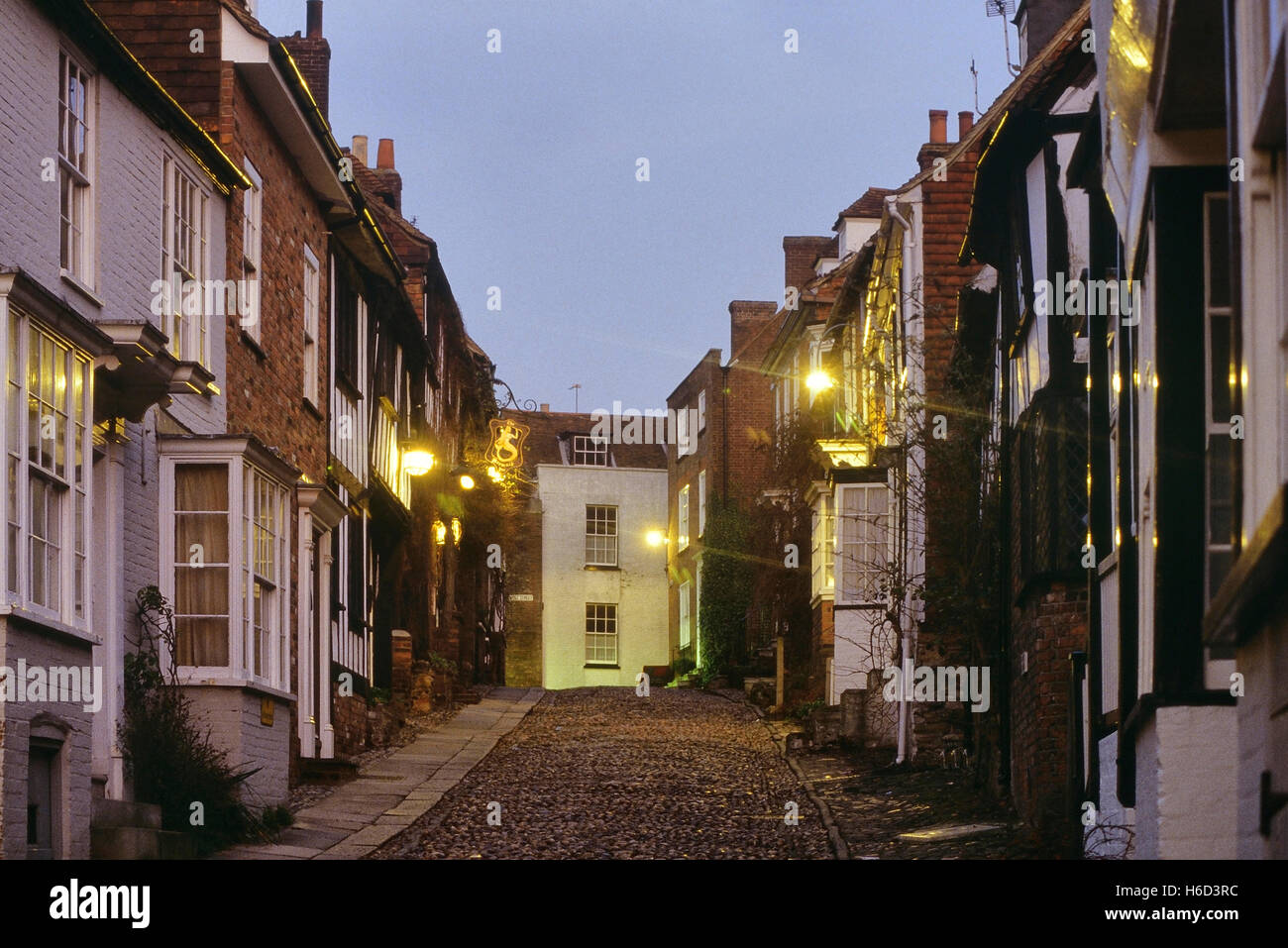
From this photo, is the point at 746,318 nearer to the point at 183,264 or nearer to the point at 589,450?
the point at 589,450

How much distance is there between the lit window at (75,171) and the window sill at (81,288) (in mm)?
77

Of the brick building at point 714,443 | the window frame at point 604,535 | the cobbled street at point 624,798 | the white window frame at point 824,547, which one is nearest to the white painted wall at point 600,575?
the window frame at point 604,535

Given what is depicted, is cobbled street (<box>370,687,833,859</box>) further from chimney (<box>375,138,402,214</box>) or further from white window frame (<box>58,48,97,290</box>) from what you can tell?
chimney (<box>375,138,402,214</box>)

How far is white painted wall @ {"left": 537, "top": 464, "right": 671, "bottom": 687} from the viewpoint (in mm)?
52469

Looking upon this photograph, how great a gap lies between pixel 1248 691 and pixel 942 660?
14152 millimetres

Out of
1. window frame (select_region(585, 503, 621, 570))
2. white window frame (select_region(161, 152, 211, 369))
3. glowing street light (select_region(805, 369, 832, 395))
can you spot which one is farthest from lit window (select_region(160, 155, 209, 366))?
window frame (select_region(585, 503, 621, 570))

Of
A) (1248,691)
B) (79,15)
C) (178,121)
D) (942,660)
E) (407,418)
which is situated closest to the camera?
(1248,691)

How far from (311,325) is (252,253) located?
3.03 metres

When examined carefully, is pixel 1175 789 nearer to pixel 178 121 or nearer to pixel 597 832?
pixel 597 832

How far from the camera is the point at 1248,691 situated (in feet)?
21.0

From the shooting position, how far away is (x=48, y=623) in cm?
1048

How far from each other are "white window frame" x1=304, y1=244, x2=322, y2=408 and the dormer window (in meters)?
37.2

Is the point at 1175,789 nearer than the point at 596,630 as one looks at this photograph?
Yes
